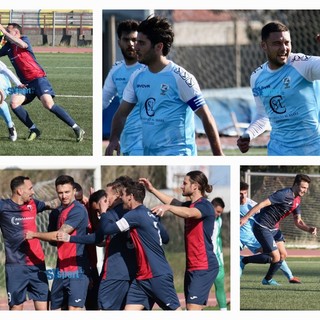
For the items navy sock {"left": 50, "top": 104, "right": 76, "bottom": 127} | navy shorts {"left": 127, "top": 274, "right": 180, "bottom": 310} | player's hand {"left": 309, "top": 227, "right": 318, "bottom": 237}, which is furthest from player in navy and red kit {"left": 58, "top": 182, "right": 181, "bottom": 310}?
player's hand {"left": 309, "top": 227, "right": 318, "bottom": 237}

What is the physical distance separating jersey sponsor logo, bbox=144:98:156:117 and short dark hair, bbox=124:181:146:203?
1.92 feet

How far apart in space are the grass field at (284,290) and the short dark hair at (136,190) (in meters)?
1.41

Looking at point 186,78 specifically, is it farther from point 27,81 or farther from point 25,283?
point 25,283

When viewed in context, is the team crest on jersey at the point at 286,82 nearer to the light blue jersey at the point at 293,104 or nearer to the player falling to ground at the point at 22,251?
the light blue jersey at the point at 293,104

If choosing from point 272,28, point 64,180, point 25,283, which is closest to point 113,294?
point 25,283

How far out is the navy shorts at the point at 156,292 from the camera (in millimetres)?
8195

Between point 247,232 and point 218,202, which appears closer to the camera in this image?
point 218,202

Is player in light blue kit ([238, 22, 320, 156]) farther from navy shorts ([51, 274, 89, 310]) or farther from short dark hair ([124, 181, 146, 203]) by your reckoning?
navy shorts ([51, 274, 89, 310])

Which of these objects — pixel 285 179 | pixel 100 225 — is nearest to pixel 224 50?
pixel 285 179

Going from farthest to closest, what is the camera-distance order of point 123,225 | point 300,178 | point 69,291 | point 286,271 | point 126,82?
1. point 286,271
2. point 126,82
3. point 300,178
4. point 69,291
5. point 123,225

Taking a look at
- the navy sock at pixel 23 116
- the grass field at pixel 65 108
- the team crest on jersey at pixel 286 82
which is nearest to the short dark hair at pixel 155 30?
the grass field at pixel 65 108

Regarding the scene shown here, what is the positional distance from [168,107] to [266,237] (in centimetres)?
175

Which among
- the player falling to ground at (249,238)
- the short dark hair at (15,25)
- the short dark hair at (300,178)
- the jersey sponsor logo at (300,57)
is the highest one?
the short dark hair at (15,25)

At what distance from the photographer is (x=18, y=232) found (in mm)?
8516
